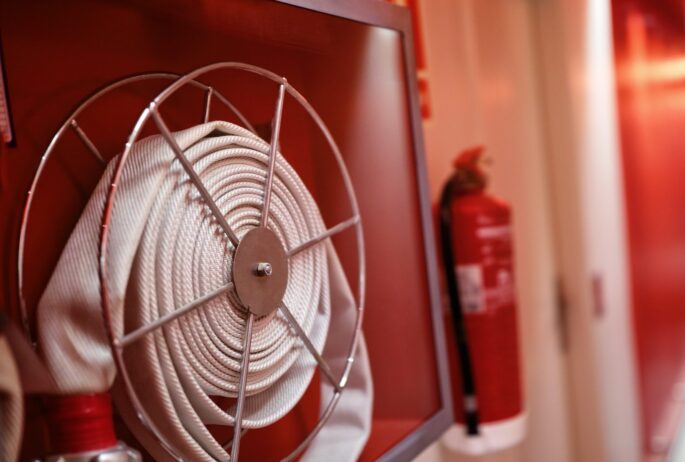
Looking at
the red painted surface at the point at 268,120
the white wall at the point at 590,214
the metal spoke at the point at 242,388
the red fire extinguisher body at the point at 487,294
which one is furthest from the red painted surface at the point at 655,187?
the metal spoke at the point at 242,388

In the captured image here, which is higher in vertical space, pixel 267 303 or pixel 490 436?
pixel 267 303

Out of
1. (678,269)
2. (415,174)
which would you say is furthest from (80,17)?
(678,269)

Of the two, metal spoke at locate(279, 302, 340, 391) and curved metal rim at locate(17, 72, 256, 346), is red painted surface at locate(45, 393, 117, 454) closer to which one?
curved metal rim at locate(17, 72, 256, 346)

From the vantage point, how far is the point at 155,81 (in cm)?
74

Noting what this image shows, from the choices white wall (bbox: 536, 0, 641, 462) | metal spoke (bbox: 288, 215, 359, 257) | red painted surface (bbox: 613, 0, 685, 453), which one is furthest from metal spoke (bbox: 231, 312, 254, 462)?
red painted surface (bbox: 613, 0, 685, 453)

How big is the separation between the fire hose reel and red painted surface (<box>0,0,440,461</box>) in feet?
0.05

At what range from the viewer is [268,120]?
0.86 m

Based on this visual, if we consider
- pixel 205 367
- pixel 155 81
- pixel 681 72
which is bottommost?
pixel 205 367

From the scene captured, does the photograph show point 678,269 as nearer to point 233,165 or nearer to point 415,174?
point 415,174

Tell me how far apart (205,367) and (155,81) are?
0.95 ft

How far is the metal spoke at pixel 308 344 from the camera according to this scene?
31.8 inches

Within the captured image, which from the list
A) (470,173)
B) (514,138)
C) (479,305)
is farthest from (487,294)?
(514,138)

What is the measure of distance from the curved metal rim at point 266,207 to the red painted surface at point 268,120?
0.09ft

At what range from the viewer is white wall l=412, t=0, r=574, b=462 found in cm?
156
